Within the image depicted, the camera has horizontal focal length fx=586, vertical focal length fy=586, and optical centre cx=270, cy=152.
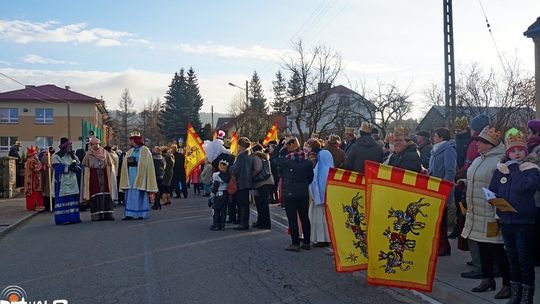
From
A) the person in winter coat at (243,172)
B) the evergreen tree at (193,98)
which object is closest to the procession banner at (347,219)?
the person in winter coat at (243,172)

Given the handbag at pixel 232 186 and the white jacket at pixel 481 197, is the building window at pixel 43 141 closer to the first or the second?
the handbag at pixel 232 186

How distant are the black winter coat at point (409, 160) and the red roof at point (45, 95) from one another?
63454 millimetres

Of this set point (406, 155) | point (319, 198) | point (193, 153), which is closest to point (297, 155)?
point (319, 198)

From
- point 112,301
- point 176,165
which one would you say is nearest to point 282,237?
point 112,301

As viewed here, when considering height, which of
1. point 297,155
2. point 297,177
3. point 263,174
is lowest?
point 263,174

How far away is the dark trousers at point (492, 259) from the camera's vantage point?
6.63 m

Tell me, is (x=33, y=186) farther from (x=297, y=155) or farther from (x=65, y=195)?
(x=297, y=155)

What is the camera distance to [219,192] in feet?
41.5

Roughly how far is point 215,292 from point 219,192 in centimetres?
562

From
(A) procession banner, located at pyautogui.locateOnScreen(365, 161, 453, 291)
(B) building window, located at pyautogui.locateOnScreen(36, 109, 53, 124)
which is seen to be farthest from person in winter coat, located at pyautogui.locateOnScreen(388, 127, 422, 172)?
(B) building window, located at pyautogui.locateOnScreen(36, 109, 53, 124)

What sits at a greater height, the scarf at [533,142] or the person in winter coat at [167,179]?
the scarf at [533,142]

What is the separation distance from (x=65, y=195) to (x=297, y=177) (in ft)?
21.9

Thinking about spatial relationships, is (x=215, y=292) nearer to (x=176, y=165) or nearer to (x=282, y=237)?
(x=282, y=237)

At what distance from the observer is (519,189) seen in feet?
19.5
